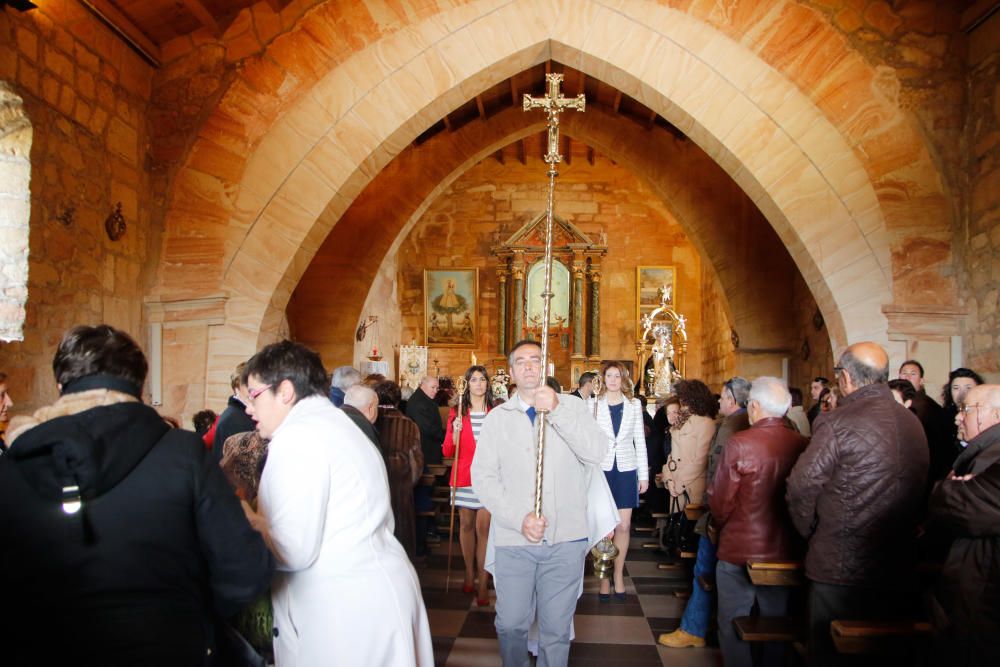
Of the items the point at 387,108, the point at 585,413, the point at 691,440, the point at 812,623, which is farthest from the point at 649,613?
the point at 387,108

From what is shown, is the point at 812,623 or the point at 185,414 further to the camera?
the point at 185,414

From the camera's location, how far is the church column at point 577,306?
1526 cm

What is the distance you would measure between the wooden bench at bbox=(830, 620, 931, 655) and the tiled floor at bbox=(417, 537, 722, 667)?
1.30 m

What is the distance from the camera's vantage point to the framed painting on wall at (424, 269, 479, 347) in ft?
52.5

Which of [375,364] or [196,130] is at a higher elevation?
[196,130]

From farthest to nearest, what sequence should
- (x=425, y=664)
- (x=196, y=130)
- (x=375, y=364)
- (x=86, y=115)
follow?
(x=375, y=364), (x=196, y=130), (x=86, y=115), (x=425, y=664)

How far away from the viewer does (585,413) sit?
117 inches

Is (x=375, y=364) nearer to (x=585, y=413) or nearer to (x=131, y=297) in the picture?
(x=131, y=297)

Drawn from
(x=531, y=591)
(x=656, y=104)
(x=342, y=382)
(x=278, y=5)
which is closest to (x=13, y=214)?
(x=342, y=382)

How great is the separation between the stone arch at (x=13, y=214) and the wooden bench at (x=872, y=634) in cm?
482

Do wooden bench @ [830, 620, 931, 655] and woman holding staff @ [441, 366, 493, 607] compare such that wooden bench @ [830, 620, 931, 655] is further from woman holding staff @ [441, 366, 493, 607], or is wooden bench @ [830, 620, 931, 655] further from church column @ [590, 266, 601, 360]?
church column @ [590, 266, 601, 360]

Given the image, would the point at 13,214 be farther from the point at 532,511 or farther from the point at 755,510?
the point at 755,510

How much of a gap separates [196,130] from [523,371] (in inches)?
195

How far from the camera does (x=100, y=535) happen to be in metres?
1.51
